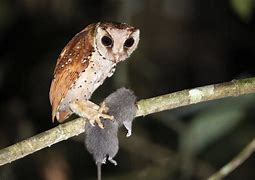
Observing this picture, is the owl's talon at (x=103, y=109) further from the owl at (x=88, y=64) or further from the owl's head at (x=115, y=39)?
the owl's head at (x=115, y=39)

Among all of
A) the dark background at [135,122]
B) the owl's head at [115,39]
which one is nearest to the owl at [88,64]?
the owl's head at [115,39]

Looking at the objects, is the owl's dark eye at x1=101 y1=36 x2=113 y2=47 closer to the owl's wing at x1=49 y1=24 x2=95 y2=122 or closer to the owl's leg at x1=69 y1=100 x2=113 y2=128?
the owl's wing at x1=49 y1=24 x2=95 y2=122

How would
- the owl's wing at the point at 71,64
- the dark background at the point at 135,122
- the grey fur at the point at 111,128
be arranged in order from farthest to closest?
the dark background at the point at 135,122, the owl's wing at the point at 71,64, the grey fur at the point at 111,128

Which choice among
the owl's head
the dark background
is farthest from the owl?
the dark background

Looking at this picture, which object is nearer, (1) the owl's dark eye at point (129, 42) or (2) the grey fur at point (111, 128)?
(2) the grey fur at point (111, 128)

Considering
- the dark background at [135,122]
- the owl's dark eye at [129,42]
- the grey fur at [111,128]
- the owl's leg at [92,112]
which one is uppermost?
the dark background at [135,122]

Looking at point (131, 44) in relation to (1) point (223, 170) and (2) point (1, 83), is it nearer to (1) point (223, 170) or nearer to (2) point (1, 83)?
(1) point (223, 170)

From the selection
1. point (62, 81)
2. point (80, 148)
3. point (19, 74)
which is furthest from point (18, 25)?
point (62, 81)

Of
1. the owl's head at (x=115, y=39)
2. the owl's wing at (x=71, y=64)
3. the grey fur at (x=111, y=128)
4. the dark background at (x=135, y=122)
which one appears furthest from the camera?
the dark background at (x=135, y=122)
